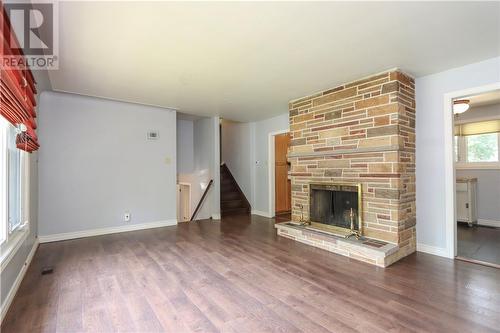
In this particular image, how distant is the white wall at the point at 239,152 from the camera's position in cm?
650

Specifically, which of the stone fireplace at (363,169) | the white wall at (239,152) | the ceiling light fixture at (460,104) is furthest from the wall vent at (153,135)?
the ceiling light fixture at (460,104)

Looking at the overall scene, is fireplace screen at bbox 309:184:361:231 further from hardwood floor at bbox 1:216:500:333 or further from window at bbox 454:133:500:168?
window at bbox 454:133:500:168

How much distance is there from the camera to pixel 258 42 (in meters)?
2.44

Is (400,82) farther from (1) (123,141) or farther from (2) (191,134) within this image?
(2) (191,134)

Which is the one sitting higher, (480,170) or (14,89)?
(14,89)

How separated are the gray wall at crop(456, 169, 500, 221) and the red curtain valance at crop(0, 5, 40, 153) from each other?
683cm

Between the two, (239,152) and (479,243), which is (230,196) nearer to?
(239,152)

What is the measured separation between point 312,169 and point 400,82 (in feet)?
5.51

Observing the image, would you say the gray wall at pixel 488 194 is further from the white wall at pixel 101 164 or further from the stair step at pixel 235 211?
the white wall at pixel 101 164

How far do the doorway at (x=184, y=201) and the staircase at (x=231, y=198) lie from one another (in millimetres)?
1144

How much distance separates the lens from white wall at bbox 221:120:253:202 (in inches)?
256

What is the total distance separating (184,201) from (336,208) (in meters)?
5.55

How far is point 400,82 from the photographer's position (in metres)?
3.16

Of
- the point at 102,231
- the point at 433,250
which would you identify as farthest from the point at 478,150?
the point at 102,231
